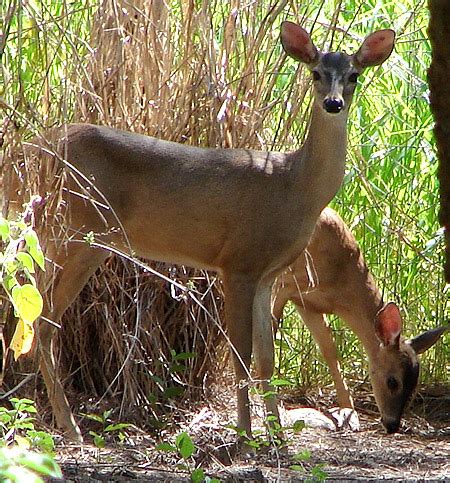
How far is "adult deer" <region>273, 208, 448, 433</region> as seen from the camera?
6.72 meters

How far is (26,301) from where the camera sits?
272 centimetres

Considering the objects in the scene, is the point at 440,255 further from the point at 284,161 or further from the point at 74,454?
the point at 74,454

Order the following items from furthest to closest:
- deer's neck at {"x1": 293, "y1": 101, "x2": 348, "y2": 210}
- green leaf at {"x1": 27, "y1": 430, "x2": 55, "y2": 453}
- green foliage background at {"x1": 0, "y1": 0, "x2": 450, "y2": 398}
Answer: green foliage background at {"x1": 0, "y1": 0, "x2": 450, "y2": 398}
deer's neck at {"x1": 293, "y1": 101, "x2": 348, "y2": 210}
green leaf at {"x1": 27, "y1": 430, "x2": 55, "y2": 453}

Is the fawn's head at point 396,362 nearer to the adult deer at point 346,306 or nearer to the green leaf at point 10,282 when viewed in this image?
the adult deer at point 346,306

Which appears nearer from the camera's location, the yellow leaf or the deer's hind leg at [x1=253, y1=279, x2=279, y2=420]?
the yellow leaf

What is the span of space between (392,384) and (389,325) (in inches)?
13.7

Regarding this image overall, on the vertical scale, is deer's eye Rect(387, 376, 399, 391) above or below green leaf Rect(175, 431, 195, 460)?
above

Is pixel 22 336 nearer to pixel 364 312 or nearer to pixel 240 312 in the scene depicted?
pixel 240 312

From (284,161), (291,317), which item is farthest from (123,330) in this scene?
(291,317)

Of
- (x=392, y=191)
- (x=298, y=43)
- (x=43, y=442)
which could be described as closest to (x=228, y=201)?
(x=298, y=43)

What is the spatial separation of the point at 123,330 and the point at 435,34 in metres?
3.06

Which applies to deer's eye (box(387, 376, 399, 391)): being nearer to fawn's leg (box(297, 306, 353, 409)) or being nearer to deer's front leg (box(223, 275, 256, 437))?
fawn's leg (box(297, 306, 353, 409))

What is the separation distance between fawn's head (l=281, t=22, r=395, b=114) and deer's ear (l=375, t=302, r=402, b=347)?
1.37 meters

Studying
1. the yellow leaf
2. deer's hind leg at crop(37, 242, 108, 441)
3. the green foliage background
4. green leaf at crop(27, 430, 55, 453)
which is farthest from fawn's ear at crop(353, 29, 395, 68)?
the yellow leaf
